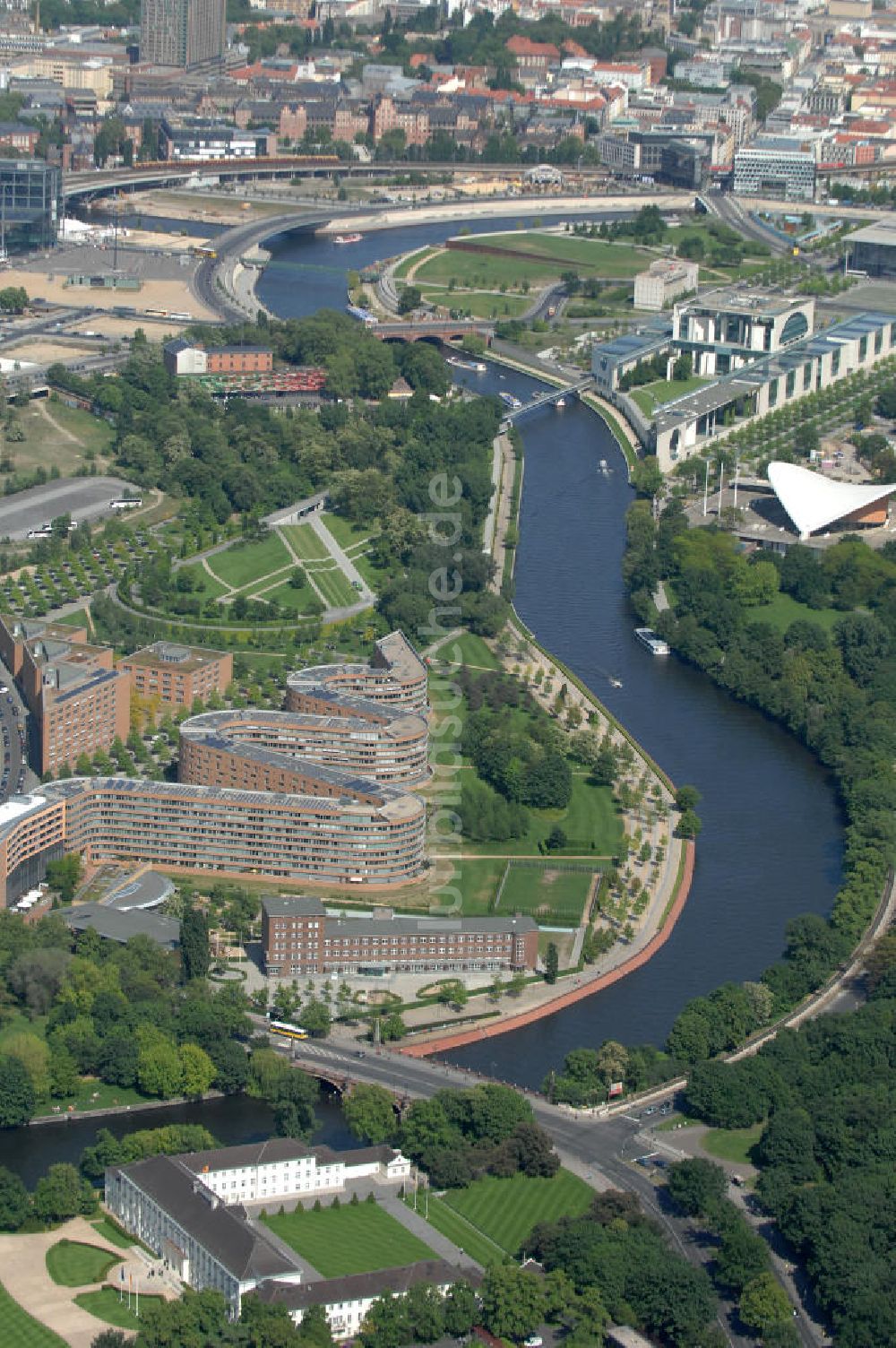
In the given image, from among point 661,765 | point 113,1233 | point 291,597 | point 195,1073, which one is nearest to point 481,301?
point 291,597

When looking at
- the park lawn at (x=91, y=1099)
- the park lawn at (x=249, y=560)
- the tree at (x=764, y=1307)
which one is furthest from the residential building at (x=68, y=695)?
the tree at (x=764, y=1307)

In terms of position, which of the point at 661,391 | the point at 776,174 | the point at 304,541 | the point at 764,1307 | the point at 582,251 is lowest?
the point at 764,1307

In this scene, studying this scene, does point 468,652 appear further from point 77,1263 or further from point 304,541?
point 77,1263

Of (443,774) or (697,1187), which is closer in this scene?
(697,1187)

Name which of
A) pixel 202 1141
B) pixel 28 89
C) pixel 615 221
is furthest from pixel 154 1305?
pixel 28 89

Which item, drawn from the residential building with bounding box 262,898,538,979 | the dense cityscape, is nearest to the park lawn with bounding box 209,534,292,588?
the dense cityscape

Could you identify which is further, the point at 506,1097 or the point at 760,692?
the point at 760,692

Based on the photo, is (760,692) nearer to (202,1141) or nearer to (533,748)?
(533,748)

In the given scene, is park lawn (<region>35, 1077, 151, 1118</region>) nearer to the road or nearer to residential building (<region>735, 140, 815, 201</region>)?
the road
